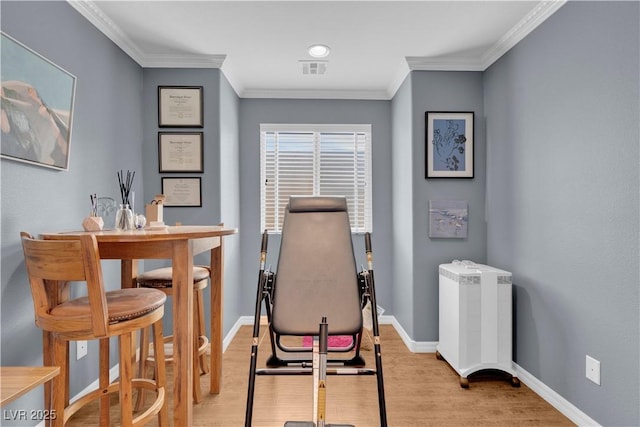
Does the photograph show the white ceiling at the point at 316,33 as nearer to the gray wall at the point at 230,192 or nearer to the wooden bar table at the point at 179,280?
the gray wall at the point at 230,192

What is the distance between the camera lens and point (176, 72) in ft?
9.73

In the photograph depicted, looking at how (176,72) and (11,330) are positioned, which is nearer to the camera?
(11,330)

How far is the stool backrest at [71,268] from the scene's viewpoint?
131 centimetres

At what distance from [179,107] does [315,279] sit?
6.75ft

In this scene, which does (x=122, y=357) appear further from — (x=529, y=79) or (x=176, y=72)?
(x=529, y=79)

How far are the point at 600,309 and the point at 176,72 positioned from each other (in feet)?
11.6

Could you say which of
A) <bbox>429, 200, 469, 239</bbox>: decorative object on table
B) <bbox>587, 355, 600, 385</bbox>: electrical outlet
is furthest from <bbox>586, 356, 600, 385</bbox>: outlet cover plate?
<bbox>429, 200, 469, 239</bbox>: decorative object on table

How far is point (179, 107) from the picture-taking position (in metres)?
2.96

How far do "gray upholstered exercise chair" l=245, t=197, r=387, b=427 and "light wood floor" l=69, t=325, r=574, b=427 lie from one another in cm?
30

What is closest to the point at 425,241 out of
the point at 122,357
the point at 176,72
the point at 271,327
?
the point at 271,327

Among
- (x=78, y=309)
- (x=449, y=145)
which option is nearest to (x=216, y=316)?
(x=78, y=309)

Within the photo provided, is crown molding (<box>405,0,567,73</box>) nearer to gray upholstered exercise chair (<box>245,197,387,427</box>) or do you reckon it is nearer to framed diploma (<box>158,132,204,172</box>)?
gray upholstered exercise chair (<box>245,197,387,427</box>)

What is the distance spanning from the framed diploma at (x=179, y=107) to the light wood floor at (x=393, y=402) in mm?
2134

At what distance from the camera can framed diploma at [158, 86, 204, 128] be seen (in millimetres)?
2951
